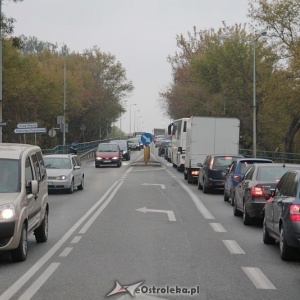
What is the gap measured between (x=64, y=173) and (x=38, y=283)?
55.7ft

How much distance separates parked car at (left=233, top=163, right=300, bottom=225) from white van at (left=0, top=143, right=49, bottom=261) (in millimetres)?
4932

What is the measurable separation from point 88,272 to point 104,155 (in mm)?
39779

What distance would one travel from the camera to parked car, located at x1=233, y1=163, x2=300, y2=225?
48.6 ft

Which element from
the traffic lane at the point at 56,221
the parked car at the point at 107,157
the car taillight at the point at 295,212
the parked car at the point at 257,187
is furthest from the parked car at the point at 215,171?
the parked car at the point at 107,157

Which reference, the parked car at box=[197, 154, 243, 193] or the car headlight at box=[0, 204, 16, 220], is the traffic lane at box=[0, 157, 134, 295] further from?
the parked car at box=[197, 154, 243, 193]

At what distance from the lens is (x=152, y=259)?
10.4 metres

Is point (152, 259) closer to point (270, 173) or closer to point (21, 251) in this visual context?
point (21, 251)

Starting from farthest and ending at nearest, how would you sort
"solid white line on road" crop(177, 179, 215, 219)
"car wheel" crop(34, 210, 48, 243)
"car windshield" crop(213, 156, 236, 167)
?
"car windshield" crop(213, 156, 236, 167) < "solid white line on road" crop(177, 179, 215, 219) < "car wheel" crop(34, 210, 48, 243)

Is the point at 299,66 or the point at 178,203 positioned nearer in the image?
the point at 178,203

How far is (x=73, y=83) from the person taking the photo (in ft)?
224

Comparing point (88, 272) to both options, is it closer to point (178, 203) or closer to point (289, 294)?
point (289, 294)

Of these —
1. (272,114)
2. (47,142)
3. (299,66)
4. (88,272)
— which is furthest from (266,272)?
(47,142)

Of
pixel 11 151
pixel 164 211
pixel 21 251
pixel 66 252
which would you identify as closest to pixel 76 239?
pixel 66 252

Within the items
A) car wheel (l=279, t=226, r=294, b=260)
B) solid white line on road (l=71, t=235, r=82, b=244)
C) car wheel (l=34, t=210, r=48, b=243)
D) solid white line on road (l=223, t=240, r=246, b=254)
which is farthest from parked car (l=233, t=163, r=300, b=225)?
car wheel (l=34, t=210, r=48, b=243)
